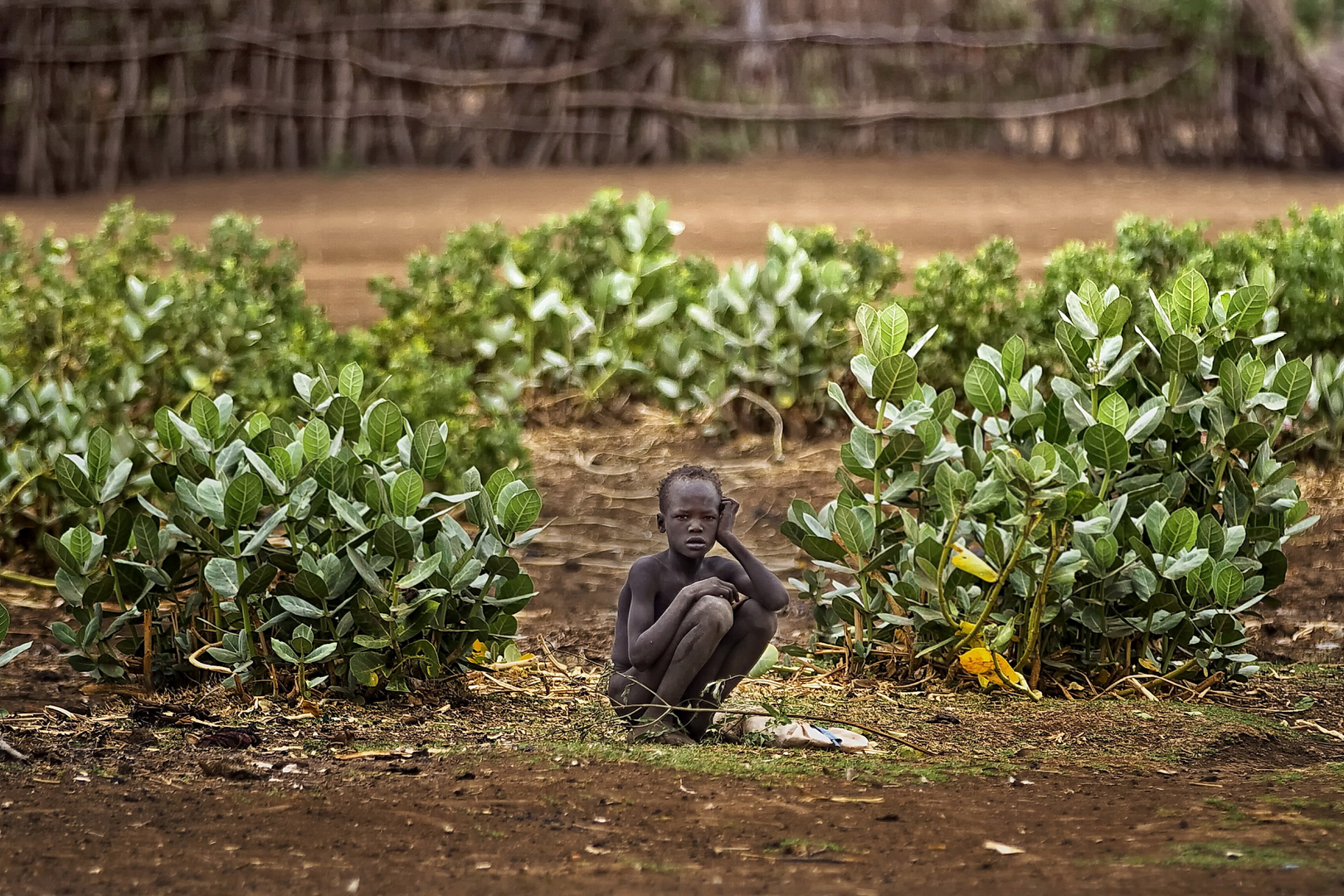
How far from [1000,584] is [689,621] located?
2.49 ft

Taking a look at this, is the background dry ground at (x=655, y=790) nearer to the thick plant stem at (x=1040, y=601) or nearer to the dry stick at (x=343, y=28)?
the thick plant stem at (x=1040, y=601)

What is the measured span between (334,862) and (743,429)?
13.2 ft

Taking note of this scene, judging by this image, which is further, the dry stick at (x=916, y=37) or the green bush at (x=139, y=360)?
the dry stick at (x=916, y=37)

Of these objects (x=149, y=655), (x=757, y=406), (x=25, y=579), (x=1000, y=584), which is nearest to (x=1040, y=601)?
(x=1000, y=584)

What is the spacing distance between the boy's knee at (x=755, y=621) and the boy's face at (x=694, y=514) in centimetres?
14

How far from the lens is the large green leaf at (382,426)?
3373 mm

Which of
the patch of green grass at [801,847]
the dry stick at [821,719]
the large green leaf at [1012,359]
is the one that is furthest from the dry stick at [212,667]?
the large green leaf at [1012,359]

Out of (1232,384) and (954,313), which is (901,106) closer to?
(954,313)

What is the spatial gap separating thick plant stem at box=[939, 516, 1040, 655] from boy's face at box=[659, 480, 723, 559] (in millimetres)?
692

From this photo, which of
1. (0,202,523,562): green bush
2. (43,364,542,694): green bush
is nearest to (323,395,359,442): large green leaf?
(43,364,542,694): green bush

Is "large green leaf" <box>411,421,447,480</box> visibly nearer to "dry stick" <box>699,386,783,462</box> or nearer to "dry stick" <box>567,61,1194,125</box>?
"dry stick" <box>699,386,783,462</box>

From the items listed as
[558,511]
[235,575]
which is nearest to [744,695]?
[235,575]

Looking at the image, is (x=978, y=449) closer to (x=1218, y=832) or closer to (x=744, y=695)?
(x=744, y=695)

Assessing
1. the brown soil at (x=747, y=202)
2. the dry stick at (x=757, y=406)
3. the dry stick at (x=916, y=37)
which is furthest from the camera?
the dry stick at (x=916, y=37)
